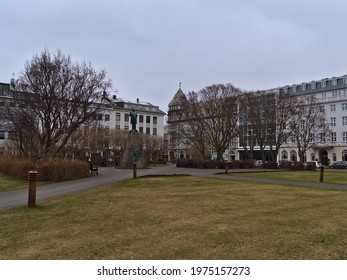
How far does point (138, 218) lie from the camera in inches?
331

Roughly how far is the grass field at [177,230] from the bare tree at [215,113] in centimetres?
3639

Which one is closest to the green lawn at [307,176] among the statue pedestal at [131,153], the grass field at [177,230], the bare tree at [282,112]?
the grass field at [177,230]

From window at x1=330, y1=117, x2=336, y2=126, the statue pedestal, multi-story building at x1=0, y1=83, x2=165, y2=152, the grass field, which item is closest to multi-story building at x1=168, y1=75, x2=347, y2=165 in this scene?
window at x1=330, y1=117, x2=336, y2=126

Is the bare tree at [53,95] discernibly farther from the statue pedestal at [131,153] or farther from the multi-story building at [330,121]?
the multi-story building at [330,121]

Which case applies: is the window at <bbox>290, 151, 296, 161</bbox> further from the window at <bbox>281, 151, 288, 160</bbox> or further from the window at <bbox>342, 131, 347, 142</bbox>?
the window at <bbox>342, 131, 347, 142</bbox>

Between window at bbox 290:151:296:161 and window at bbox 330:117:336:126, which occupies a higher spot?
window at bbox 330:117:336:126

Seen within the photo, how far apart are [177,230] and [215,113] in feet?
135

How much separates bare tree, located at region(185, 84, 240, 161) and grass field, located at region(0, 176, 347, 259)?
36.4 m

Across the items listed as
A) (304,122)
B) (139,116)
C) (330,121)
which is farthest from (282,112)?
(139,116)

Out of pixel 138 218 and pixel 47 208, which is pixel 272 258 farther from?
pixel 47 208

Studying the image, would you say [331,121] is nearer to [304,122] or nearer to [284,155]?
[284,155]

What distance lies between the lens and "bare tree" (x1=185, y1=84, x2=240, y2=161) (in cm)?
4700

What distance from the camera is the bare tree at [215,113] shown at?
47.0 metres

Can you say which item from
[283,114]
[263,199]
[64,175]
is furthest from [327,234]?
[283,114]
